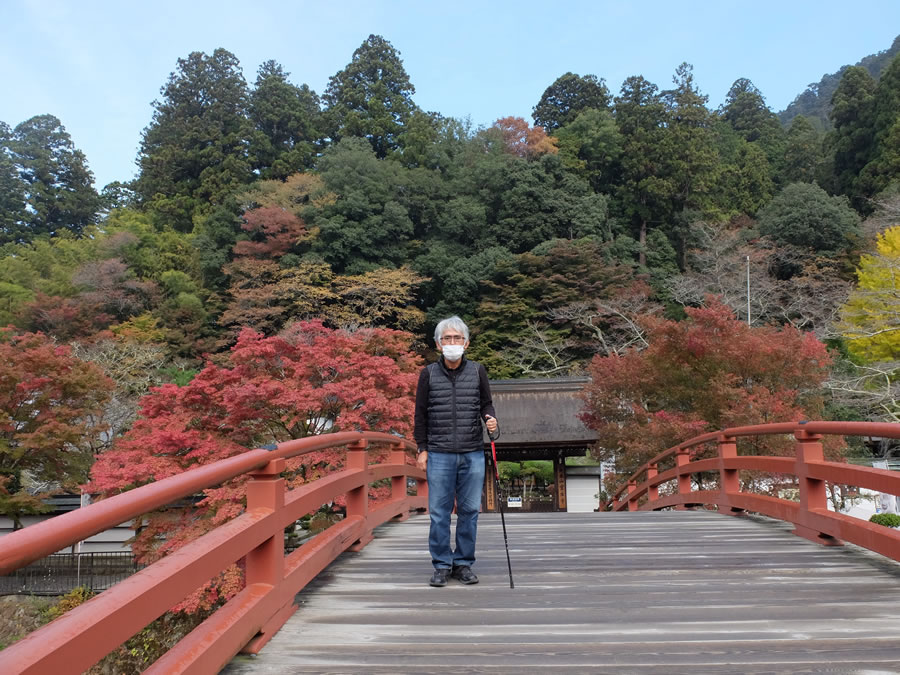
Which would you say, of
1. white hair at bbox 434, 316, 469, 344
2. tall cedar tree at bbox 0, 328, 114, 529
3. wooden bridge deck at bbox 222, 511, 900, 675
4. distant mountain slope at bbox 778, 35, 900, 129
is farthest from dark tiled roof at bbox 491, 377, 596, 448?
distant mountain slope at bbox 778, 35, 900, 129

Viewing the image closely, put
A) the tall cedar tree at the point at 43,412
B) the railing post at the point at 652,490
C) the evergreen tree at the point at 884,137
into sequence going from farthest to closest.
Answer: the evergreen tree at the point at 884,137, the tall cedar tree at the point at 43,412, the railing post at the point at 652,490

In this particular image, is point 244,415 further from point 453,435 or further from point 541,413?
point 541,413

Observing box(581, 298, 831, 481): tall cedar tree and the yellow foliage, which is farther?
the yellow foliage

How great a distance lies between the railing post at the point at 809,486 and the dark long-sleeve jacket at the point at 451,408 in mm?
2508

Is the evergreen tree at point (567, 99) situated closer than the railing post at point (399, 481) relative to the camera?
No

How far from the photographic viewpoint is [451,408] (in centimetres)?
401

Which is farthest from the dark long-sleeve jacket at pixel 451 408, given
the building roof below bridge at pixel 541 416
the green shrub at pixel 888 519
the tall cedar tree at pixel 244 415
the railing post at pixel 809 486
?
the green shrub at pixel 888 519

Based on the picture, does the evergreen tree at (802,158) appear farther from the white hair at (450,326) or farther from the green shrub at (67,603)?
the white hair at (450,326)

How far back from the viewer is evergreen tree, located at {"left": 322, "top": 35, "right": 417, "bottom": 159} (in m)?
39.4

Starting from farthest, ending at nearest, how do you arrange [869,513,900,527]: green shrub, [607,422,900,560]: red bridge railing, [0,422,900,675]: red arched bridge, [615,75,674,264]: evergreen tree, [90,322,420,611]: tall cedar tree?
[615,75,674,264]: evergreen tree → [869,513,900,527]: green shrub → [90,322,420,611]: tall cedar tree → [607,422,900,560]: red bridge railing → [0,422,900,675]: red arched bridge

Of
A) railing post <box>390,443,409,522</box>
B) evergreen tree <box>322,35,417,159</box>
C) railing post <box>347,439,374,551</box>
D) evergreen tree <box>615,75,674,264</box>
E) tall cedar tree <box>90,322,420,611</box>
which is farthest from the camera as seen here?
evergreen tree <box>322,35,417,159</box>

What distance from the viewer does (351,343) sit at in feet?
34.0

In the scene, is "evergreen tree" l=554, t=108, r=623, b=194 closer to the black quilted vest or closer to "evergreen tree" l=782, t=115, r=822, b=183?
"evergreen tree" l=782, t=115, r=822, b=183

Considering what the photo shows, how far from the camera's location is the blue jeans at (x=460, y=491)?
401 centimetres
